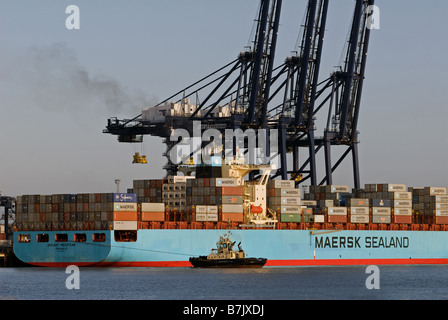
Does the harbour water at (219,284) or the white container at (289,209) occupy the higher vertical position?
the white container at (289,209)

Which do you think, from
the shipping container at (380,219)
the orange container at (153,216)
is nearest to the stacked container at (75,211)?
the orange container at (153,216)

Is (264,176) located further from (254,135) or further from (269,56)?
(269,56)

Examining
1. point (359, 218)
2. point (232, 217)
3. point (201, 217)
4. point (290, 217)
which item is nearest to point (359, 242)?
point (359, 218)

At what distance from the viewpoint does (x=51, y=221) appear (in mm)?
83875

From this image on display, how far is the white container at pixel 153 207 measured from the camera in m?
83.6

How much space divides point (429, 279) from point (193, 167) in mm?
29419

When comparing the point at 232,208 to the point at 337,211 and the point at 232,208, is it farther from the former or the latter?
the point at 337,211

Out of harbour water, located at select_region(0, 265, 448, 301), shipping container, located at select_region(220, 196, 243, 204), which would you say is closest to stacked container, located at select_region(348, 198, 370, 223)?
harbour water, located at select_region(0, 265, 448, 301)

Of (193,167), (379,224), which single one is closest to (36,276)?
(193,167)

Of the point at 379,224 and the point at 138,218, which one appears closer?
the point at 138,218

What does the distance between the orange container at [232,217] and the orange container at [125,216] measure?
8663 millimetres

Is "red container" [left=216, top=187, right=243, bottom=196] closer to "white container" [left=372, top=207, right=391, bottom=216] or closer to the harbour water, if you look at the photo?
the harbour water

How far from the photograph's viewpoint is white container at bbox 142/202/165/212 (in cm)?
8362

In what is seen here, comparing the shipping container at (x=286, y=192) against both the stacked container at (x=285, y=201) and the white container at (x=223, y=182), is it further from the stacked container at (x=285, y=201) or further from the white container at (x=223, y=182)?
the white container at (x=223, y=182)
